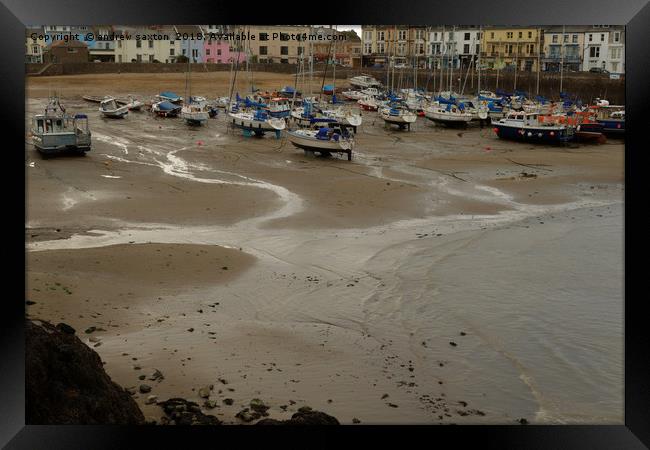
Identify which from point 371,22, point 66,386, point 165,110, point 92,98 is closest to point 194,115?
point 165,110

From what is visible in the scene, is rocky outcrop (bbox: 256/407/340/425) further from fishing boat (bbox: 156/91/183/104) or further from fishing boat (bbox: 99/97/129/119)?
fishing boat (bbox: 156/91/183/104)

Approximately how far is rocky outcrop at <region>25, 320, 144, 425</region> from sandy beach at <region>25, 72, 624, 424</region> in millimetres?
657

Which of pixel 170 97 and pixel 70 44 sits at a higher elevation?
pixel 70 44

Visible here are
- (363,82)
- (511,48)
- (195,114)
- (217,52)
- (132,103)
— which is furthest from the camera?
(511,48)

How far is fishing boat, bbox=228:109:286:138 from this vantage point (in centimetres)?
2342

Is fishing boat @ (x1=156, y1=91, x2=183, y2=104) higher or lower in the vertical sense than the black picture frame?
higher

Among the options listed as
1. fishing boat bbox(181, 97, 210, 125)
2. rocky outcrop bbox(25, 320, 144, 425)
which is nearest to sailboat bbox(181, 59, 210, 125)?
fishing boat bbox(181, 97, 210, 125)

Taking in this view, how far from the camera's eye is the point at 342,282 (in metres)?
9.14

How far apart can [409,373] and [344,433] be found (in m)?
3.46

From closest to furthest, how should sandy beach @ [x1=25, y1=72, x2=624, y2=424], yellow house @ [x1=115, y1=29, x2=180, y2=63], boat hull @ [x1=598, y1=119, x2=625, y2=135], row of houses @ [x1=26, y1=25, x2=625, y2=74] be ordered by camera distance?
sandy beach @ [x1=25, y1=72, x2=624, y2=424]
boat hull @ [x1=598, y1=119, x2=625, y2=135]
row of houses @ [x1=26, y1=25, x2=625, y2=74]
yellow house @ [x1=115, y1=29, x2=180, y2=63]

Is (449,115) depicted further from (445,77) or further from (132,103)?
(445,77)

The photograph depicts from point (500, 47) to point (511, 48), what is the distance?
73 cm

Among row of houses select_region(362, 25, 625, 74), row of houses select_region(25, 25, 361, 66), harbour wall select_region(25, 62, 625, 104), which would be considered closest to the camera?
row of houses select_region(25, 25, 361, 66)

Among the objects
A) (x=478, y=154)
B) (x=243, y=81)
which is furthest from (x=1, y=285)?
(x=243, y=81)
